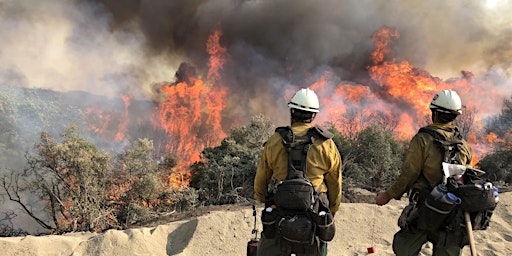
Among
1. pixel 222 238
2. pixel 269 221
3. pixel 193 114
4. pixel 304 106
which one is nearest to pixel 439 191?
pixel 304 106

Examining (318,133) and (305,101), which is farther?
(305,101)

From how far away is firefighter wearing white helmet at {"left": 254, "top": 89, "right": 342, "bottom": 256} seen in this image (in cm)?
350

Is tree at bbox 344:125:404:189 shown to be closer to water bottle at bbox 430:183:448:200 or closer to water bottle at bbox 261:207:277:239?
water bottle at bbox 430:183:448:200

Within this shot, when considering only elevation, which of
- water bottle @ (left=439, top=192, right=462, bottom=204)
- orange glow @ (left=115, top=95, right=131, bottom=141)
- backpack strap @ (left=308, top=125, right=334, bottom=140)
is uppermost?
orange glow @ (left=115, top=95, right=131, bottom=141)

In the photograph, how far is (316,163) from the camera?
353 cm

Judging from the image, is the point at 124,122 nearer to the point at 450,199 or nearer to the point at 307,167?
the point at 307,167

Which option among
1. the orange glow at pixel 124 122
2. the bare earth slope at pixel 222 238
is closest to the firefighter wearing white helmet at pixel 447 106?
the bare earth slope at pixel 222 238

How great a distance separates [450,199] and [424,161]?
1.76ft

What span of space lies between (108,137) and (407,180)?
74.9 feet

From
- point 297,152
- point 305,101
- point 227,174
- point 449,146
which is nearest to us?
point 297,152

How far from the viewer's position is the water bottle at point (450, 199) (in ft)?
10.5

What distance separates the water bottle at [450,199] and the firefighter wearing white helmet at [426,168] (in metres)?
0.32

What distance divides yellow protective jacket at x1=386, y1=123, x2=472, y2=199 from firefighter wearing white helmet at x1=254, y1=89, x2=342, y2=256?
0.67 meters

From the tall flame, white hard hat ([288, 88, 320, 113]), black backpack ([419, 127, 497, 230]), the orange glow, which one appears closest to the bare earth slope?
black backpack ([419, 127, 497, 230])
